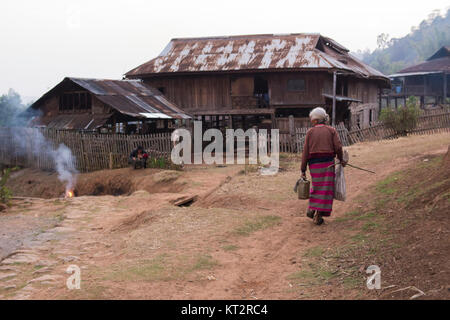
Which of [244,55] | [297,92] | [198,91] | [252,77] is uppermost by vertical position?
[244,55]

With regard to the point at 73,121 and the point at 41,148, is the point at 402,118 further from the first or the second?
the point at 41,148

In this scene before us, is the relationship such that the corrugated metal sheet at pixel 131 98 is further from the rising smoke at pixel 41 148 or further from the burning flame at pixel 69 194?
the burning flame at pixel 69 194

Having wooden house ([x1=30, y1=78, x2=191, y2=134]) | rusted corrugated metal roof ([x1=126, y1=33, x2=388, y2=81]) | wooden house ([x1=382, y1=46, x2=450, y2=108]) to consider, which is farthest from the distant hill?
wooden house ([x1=30, y1=78, x2=191, y2=134])

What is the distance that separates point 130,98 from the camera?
22391mm

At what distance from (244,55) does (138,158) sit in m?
10.2

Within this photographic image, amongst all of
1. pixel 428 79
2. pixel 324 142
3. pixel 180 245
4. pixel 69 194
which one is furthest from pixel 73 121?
pixel 428 79

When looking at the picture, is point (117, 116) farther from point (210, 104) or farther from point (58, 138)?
point (210, 104)

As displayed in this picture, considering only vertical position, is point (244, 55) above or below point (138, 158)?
above

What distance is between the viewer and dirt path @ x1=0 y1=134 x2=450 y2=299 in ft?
19.0

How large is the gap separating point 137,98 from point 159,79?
482 centimetres

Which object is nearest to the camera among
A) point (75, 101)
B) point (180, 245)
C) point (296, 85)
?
point (180, 245)

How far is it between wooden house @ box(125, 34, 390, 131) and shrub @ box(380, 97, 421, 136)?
8.43 feet

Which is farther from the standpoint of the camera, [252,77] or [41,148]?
[252,77]

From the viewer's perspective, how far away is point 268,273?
6.29 meters
